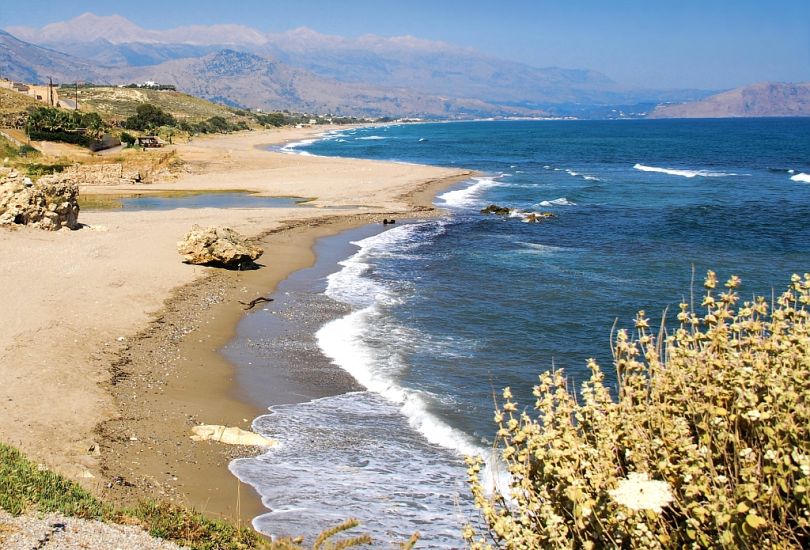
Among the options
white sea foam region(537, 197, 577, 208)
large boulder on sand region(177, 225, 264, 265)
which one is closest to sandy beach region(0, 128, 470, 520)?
large boulder on sand region(177, 225, 264, 265)

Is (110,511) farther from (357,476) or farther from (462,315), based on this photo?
(462,315)

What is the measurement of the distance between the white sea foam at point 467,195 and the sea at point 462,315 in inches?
7.9

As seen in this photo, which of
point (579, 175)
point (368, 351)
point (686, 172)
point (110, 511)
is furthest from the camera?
point (686, 172)

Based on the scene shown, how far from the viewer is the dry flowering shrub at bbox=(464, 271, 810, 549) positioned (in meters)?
4.16

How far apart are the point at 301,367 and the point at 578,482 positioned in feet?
39.8

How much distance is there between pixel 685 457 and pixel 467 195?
47.2m

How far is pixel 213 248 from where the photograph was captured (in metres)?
24.5

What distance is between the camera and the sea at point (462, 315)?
10938 millimetres

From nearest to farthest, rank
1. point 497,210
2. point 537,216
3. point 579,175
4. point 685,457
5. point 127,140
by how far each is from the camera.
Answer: point 685,457, point 537,216, point 497,210, point 579,175, point 127,140

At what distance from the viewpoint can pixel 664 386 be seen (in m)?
5.34

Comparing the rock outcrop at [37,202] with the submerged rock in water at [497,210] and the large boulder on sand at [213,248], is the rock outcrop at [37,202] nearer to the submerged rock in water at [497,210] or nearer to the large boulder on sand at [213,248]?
the large boulder on sand at [213,248]

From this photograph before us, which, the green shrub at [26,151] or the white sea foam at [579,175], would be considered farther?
the white sea foam at [579,175]

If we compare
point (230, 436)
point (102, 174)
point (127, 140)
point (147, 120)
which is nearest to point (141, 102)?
point (147, 120)

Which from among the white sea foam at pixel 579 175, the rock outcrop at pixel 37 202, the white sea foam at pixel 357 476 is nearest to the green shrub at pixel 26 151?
the rock outcrop at pixel 37 202
